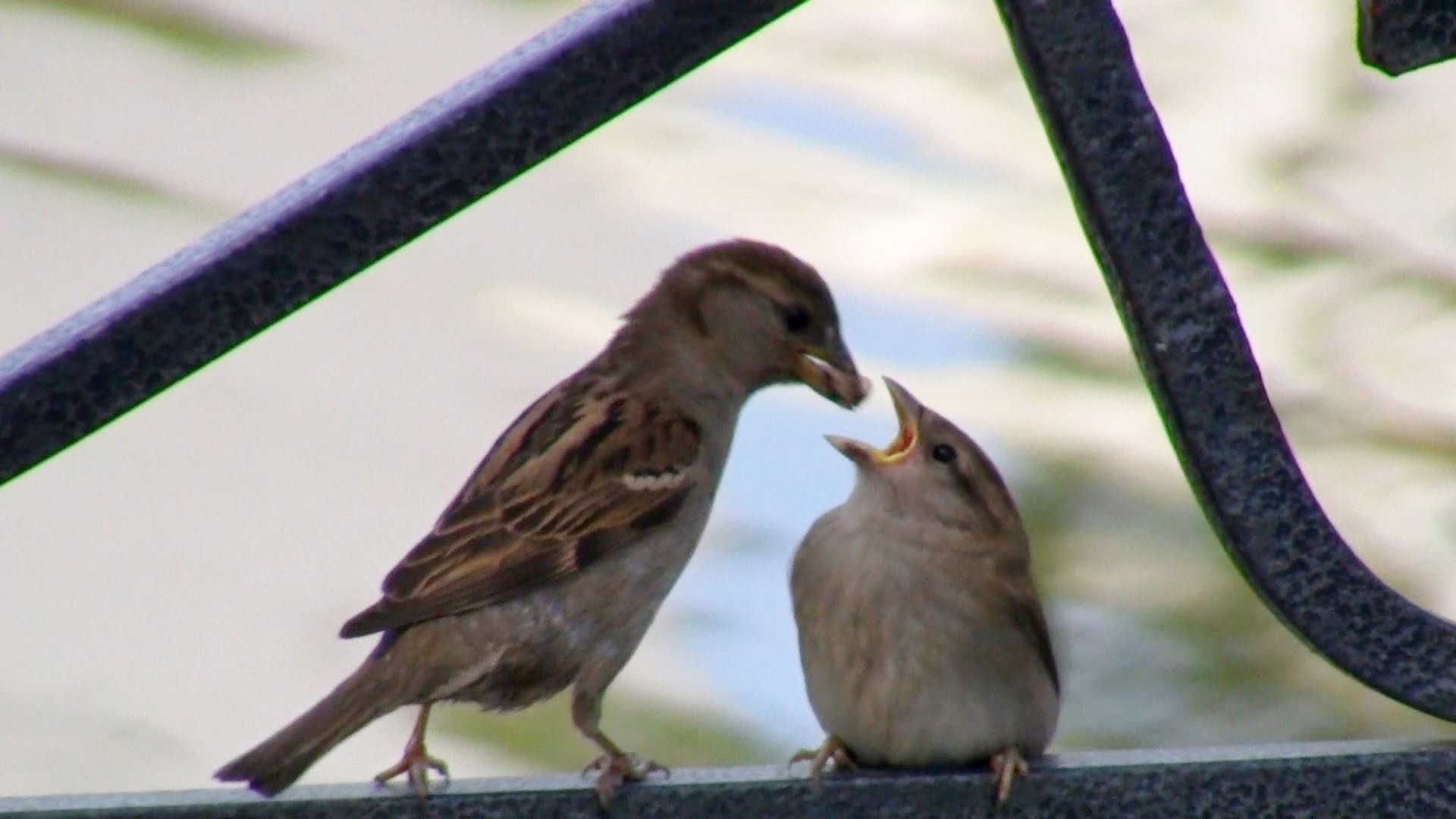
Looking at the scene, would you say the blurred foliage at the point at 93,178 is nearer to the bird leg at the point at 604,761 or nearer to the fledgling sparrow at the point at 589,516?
the fledgling sparrow at the point at 589,516

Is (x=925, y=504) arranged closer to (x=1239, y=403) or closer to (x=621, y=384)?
(x=621, y=384)

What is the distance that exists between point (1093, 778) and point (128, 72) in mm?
1658

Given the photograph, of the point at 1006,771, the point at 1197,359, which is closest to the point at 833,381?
the point at 1006,771

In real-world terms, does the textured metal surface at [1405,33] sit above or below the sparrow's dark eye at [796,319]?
above

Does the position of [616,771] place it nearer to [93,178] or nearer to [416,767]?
[416,767]

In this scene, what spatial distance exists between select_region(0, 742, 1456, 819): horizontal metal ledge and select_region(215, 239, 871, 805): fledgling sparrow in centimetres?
76

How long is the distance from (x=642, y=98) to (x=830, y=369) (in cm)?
121

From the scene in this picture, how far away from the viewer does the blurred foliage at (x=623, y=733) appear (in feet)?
8.14

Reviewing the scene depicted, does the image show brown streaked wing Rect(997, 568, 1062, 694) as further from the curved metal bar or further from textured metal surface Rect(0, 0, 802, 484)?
textured metal surface Rect(0, 0, 802, 484)

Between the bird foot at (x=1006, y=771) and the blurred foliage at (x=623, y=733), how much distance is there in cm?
75

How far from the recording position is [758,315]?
2.51m

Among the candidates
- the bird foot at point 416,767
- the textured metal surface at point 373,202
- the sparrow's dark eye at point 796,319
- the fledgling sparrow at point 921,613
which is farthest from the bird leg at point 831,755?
the textured metal surface at point 373,202

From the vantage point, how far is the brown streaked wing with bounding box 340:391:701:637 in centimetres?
233

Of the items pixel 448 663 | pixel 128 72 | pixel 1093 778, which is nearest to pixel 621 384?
pixel 448 663
